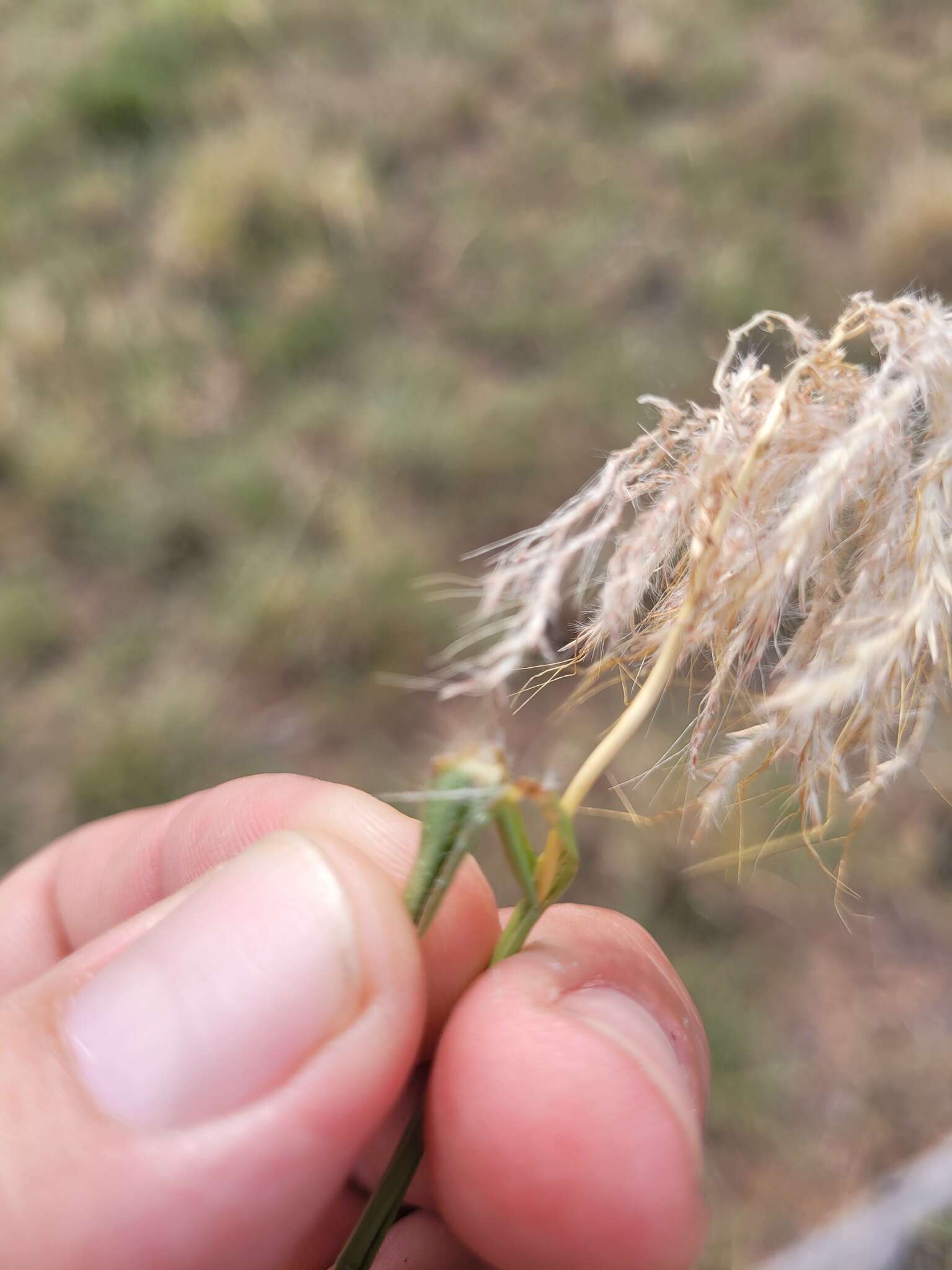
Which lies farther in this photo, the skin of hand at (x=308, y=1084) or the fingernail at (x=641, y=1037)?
the fingernail at (x=641, y=1037)

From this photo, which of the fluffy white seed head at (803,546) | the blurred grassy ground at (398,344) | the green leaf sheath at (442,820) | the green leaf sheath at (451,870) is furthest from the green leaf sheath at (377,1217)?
the blurred grassy ground at (398,344)

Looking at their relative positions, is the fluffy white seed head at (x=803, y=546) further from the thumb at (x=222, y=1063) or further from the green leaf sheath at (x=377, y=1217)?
the green leaf sheath at (x=377, y=1217)

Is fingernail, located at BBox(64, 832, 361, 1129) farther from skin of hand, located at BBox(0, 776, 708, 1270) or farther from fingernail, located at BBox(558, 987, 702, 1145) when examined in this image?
fingernail, located at BBox(558, 987, 702, 1145)

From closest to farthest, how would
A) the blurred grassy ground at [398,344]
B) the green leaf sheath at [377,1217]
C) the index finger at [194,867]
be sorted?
the green leaf sheath at [377,1217], the index finger at [194,867], the blurred grassy ground at [398,344]

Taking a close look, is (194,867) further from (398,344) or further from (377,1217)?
(398,344)

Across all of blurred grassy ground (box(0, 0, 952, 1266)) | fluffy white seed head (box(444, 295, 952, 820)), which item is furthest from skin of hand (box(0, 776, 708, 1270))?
blurred grassy ground (box(0, 0, 952, 1266))

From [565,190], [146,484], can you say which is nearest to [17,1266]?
[146,484]

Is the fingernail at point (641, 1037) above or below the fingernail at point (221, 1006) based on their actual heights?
below

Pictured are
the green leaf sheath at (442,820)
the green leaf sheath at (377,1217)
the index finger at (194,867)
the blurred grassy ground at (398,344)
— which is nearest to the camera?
the green leaf sheath at (442,820)

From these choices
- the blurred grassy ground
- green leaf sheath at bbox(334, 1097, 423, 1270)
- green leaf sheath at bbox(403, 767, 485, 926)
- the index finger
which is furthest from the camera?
the blurred grassy ground

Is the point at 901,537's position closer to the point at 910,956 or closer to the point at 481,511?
the point at 910,956
